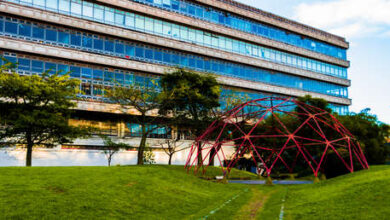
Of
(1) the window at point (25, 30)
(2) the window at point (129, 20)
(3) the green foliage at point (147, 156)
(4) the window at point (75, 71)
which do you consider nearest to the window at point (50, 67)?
(4) the window at point (75, 71)

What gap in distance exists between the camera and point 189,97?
46188 millimetres

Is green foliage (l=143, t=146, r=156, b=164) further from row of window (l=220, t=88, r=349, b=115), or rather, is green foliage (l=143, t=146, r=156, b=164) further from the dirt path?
the dirt path

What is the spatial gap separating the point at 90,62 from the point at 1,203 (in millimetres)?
40139

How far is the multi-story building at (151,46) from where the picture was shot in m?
50.9

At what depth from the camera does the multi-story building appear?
50.9m

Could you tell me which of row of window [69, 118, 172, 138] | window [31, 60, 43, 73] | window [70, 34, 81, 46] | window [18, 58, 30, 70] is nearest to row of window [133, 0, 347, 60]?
window [70, 34, 81, 46]

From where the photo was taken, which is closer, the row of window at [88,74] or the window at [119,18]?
the row of window at [88,74]

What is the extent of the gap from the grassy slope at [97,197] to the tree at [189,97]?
1957 centimetres

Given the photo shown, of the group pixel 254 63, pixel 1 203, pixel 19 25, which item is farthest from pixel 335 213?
pixel 254 63

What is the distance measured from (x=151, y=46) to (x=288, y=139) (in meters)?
34.9

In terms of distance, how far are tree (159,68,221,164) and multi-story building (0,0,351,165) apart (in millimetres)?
8775

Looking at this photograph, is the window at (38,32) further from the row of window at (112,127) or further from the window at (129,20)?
the window at (129,20)

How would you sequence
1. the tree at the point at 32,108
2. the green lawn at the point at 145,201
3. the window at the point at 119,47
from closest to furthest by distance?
the green lawn at the point at 145,201 < the tree at the point at 32,108 < the window at the point at 119,47

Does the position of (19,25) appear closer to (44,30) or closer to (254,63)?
(44,30)
